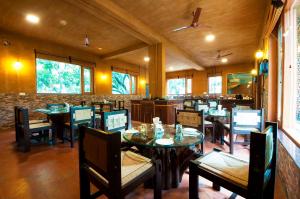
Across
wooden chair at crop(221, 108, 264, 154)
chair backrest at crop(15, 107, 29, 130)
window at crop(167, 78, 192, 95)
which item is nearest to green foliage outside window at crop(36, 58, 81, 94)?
chair backrest at crop(15, 107, 29, 130)

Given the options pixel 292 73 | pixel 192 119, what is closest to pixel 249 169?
pixel 192 119

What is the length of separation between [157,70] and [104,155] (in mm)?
4634

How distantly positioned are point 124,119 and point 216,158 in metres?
1.42

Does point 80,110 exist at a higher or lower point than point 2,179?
higher

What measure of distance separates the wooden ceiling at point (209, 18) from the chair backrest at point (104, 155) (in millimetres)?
3347

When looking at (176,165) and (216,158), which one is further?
(176,165)

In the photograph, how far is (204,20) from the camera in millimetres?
4082

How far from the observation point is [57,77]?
237 inches

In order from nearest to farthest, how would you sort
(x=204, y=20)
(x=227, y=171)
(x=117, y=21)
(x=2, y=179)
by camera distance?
(x=227, y=171), (x=2, y=179), (x=117, y=21), (x=204, y=20)

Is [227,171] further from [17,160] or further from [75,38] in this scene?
[75,38]

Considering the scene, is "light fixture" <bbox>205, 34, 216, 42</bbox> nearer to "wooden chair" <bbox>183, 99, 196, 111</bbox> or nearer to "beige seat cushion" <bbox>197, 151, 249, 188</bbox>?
"wooden chair" <bbox>183, 99, 196, 111</bbox>

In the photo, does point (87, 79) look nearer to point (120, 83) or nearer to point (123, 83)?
point (120, 83)

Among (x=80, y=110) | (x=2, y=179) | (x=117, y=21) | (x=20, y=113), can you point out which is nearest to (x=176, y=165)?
(x=2, y=179)

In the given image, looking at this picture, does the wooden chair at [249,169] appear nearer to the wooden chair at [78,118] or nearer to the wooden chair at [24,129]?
the wooden chair at [78,118]
